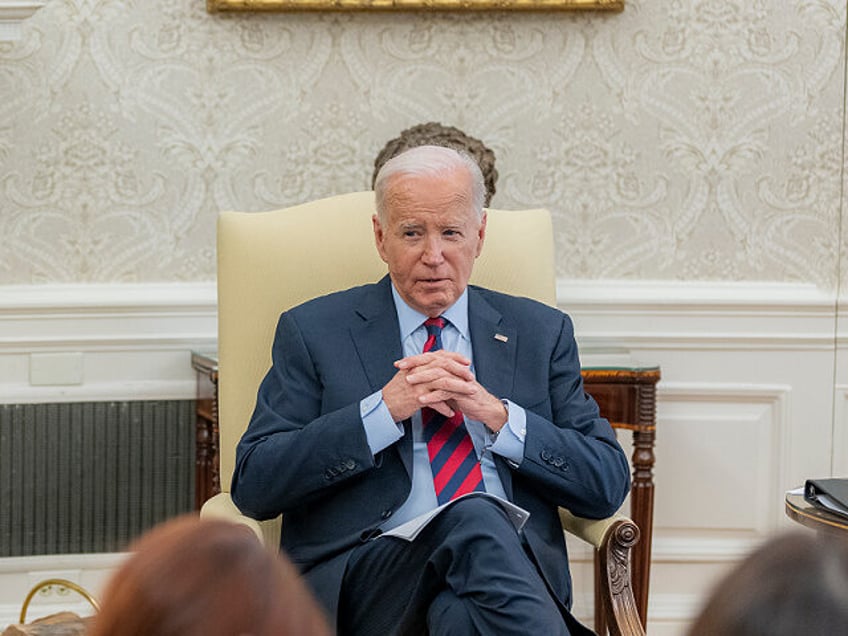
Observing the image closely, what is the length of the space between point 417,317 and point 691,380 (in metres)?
1.40

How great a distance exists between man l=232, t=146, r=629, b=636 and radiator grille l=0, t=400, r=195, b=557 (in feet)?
3.91

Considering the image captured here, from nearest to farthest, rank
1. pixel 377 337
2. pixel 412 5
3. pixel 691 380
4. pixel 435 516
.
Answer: pixel 435 516 < pixel 377 337 < pixel 412 5 < pixel 691 380

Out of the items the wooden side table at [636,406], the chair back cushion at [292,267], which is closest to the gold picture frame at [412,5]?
the chair back cushion at [292,267]

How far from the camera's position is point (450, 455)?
8.39ft

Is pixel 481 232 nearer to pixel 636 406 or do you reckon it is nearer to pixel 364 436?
pixel 364 436

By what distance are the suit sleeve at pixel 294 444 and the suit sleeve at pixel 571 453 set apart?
1.06 ft

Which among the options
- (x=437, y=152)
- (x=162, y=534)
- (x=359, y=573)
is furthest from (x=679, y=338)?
(x=162, y=534)

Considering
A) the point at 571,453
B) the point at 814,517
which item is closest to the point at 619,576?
the point at 571,453

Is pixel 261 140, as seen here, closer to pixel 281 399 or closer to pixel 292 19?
pixel 292 19

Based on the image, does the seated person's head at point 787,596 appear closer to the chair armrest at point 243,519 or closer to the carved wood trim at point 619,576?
the carved wood trim at point 619,576

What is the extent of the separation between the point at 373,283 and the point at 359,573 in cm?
71

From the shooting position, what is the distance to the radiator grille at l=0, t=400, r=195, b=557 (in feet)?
12.2

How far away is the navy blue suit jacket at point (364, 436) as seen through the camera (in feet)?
8.20

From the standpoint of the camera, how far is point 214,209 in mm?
3746
